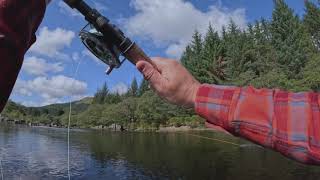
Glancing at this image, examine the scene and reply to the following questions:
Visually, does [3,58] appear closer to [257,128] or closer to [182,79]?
[182,79]

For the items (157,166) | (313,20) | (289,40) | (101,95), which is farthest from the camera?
(101,95)

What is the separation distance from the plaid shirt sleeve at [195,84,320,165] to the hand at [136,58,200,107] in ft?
0.25

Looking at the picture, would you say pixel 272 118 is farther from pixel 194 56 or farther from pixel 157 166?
pixel 194 56

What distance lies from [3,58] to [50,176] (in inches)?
1018

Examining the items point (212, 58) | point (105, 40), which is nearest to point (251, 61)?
point (212, 58)

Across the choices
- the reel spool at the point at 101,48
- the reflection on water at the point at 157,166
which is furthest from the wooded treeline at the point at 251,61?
the reel spool at the point at 101,48

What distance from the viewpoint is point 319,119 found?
54.6 inches

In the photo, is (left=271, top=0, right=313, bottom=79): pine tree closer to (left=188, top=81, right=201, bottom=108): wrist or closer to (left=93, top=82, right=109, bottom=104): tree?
(left=188, top=81, right=201, bottom=108): wrist

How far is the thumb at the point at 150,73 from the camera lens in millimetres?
1630

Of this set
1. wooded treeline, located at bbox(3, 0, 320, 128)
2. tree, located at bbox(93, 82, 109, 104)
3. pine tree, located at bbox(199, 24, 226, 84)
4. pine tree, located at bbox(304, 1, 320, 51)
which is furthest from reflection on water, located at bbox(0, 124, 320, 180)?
tree, located at bbox(93, 82, 109, 104)

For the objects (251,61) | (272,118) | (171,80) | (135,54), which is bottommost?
(272,118)

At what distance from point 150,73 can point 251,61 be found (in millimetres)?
72890

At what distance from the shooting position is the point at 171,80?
62.7 inches

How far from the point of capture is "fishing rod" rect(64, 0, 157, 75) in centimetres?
182
